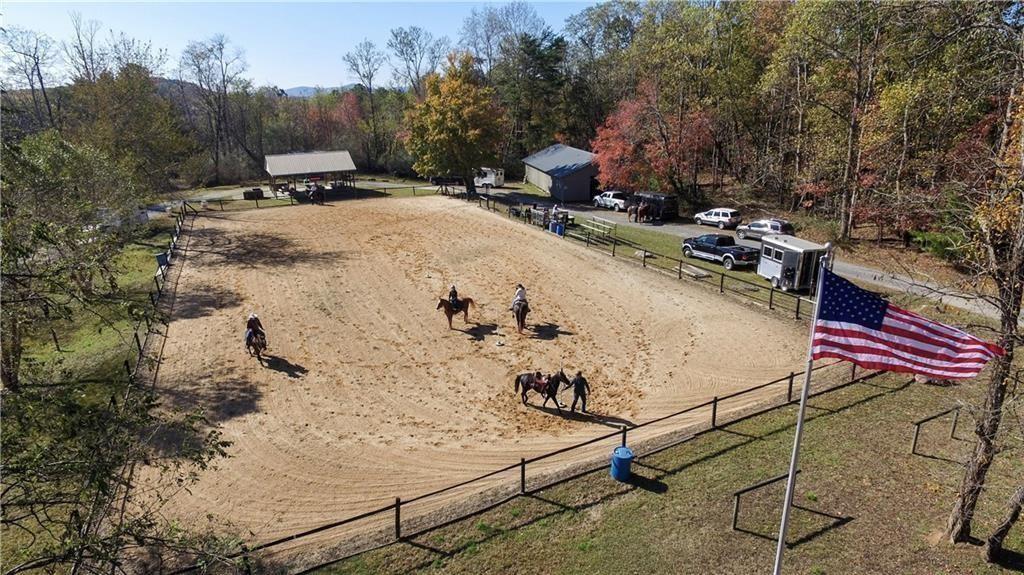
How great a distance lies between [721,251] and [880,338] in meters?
22.2

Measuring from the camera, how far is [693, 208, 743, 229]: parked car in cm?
3891

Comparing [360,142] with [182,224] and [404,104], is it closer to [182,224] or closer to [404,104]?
[404,104]

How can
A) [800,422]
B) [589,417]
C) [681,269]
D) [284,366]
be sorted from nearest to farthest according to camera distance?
1. [800,422]
2. [589,417]
3. [284,366]
4. [681,269]

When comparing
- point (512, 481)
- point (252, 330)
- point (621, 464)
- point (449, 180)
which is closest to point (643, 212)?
point (449, 180)

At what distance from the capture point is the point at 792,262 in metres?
25.0

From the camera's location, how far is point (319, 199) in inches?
1934

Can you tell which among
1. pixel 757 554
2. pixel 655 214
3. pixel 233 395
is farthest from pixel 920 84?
pixel 233 395

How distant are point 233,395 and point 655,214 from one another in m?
32.9

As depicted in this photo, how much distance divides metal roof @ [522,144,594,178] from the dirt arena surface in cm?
1883

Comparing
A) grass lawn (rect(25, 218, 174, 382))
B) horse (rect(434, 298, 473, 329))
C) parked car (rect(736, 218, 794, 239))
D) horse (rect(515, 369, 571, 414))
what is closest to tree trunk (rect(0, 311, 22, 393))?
Answer: grass lawn (rect(25, 218, 174, 382))

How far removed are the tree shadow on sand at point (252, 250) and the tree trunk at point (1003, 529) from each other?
28.3 metres

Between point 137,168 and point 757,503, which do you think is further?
point 137,168

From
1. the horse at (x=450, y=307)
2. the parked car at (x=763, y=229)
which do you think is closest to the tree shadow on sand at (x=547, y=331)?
the horse at (x=450, y=307)

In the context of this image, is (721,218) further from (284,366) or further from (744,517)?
(744,517)
